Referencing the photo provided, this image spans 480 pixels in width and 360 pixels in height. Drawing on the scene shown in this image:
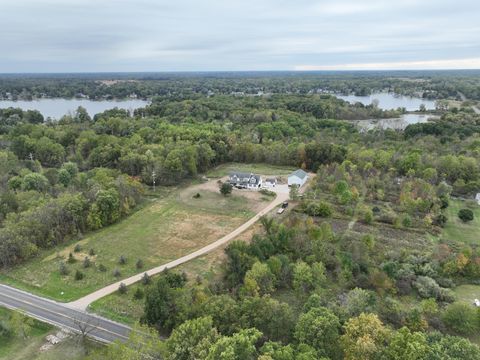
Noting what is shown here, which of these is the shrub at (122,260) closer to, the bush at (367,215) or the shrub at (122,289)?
the shrub at (122,289)

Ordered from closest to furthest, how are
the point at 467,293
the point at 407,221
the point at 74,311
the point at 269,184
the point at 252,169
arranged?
1. the point at 74,311
2. the point at 467,293
3. the point at 407,221
4. the point at 269,184
5. the point at 252,169

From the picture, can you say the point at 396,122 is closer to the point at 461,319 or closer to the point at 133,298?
the point at 461,319

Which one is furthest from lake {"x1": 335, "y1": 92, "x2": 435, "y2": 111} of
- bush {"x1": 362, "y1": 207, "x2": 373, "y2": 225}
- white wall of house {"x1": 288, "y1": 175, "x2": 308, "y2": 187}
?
bush {"x1": 362, "y1": 207, "x2": 373, "y2": 225}

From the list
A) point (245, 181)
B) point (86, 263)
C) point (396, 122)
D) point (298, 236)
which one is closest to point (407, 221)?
point (298, 236)

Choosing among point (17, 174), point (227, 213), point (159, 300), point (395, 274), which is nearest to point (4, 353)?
point (159, 300)

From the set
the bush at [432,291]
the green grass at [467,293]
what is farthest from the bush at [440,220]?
the bush at [432,291]
